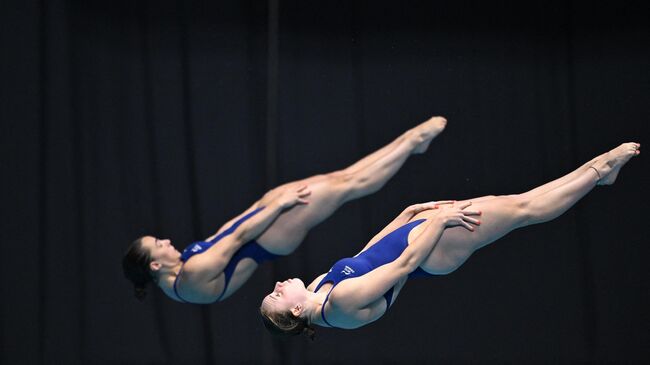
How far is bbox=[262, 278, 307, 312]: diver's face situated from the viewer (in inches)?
159

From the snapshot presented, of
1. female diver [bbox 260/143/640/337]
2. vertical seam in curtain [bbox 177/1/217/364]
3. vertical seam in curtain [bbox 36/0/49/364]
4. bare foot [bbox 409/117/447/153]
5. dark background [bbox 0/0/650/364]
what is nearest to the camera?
female diver [bbox 260/143/640/337]

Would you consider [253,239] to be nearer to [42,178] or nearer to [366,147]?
[42,178]

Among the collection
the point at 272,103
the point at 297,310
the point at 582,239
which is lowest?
the point at 582,239

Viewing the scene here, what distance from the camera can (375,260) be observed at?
13.7ft

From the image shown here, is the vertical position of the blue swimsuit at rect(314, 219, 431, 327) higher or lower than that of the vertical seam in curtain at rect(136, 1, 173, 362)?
lower

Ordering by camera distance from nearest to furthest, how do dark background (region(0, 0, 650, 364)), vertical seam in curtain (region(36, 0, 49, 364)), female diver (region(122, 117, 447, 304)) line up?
1. female diver (region(122, 117, 447, 304))
2. vertical seam in curtain (region(36, 0, 49, 364))
3. dark background (region(0, 0, 650, 364))

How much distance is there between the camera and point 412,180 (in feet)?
23.7

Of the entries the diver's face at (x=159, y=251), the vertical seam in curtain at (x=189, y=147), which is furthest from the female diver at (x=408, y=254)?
the vertical seam in curtain at (x=189, y=147)

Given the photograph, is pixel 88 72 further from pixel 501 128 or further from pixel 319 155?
pixel 501 128

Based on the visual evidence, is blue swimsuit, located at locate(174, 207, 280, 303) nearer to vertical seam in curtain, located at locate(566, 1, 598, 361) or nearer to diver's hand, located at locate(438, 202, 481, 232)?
diver's hand, located at locate(438, 202, 481, 232)

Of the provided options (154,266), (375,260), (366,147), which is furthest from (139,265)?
(366,147)

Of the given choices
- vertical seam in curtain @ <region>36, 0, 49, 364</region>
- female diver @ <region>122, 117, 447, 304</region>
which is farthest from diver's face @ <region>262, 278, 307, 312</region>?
vertical seam in curtain @ <region>36, 0, 49, 364</region>

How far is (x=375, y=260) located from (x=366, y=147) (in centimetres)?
313

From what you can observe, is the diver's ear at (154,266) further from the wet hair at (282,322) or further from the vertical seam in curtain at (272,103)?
the vertical seam in curtain at (272,103)
